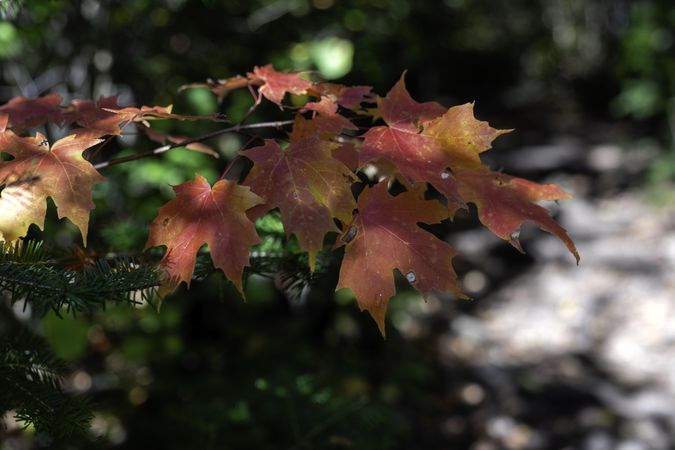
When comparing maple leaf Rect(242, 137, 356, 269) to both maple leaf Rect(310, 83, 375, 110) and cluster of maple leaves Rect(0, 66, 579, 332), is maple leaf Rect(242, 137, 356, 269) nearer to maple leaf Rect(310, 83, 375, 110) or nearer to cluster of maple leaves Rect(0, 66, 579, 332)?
cluster of maple leaves Rect(0, 66, 579, 332)

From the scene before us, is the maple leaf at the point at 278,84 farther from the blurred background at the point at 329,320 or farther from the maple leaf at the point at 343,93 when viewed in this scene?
the blurred background at the point at 329,320

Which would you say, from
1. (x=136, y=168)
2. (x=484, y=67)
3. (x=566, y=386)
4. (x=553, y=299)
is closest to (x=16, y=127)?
(x=136, y=168)

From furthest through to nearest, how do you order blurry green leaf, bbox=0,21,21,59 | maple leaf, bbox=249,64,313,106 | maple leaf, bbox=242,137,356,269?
blurry green leaf, bbox=0,21,21,59
maple leaf, bbox=249,64,313,106
maple leaf, bbox=242,137,356,269

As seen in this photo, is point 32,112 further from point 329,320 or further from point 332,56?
point 329,320

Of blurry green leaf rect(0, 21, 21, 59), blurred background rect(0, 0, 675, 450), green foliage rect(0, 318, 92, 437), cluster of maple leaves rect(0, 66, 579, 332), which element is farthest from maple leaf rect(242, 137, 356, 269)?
blurry green leaf rect(0, 21, 21, 59)

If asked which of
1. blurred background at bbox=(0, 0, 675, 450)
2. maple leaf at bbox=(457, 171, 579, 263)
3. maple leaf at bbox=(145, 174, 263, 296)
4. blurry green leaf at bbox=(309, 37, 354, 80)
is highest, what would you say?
maple leaf at bbox=(145, 174, 263, 296)

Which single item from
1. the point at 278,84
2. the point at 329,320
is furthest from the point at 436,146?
the point at 329,320

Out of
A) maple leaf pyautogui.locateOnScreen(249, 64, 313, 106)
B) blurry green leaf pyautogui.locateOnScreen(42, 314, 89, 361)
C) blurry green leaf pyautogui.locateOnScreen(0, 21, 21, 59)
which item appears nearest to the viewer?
maple leaf pyautogui.locateOnScreen(249, 64, 313, 106)
